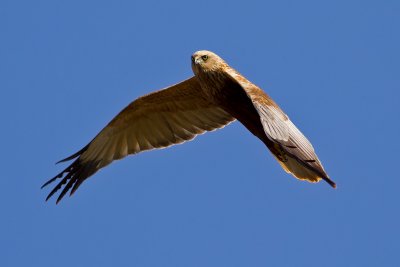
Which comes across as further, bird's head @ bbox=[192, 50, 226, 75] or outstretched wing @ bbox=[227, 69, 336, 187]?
bird's head @ bbox=[192, 50, 226, 75]

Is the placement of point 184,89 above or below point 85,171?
above

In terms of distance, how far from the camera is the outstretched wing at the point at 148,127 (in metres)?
14.1

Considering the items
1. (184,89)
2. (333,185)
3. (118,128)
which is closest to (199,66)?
(184,89)

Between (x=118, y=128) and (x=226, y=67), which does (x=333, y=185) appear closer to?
(x=226, y=67)

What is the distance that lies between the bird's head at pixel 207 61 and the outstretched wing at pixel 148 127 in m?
1.27

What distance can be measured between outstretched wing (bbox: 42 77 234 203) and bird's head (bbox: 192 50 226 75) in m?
1.27

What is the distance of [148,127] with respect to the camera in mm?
14406

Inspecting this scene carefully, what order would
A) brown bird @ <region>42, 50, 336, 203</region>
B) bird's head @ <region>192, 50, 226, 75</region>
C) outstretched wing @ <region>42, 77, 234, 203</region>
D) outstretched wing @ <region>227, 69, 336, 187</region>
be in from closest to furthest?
1. outstretched wing @ <region>227, 69, 336, 187</region>
2. bird's head @ <region>192, 50, 226, 75</region>
3. brown bird @ <region>42, 50, 336, 203</region>
4. outstretched wing @ <region>42, 77, 234, 203</region>

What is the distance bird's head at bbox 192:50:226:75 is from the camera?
12.7 meters

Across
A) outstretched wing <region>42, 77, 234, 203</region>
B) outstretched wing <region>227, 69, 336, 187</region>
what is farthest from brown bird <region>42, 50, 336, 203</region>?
outstretched wing <region>227, 69, 336, 187</region>

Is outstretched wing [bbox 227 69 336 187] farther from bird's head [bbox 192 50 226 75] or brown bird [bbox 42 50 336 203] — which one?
brown bird [bbox 42 50 336 203]

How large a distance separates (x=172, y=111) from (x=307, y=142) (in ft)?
11.6

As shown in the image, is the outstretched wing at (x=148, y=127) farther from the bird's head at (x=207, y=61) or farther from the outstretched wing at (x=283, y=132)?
the outstretched wing at (x=283, y=132)

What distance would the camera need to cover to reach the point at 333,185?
9836 millimetres
